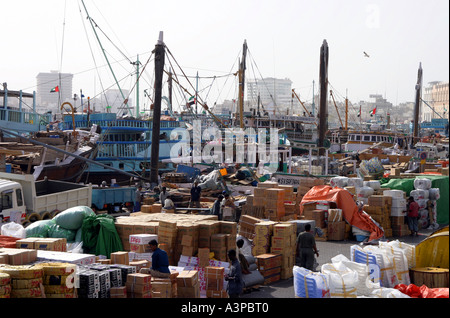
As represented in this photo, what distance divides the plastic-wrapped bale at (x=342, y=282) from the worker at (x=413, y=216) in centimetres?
920

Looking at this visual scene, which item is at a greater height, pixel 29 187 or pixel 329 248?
pixel 29 187

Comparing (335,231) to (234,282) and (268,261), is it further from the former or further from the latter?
(234,282)

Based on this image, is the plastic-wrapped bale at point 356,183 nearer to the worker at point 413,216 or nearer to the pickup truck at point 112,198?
the worker at point 413,216

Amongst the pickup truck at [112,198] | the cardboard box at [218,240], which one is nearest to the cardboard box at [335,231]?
the cardboard box at [218,240]

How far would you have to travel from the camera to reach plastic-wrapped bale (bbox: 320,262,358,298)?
24.8 ft

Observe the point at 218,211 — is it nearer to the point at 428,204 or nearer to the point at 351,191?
the point at 351,191

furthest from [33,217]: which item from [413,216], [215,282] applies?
[413,216]

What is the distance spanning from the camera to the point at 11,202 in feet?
47.8

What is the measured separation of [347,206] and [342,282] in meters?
8.71

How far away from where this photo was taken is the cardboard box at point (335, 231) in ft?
51.5

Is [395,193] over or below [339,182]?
below

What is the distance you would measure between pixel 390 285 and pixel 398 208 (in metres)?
7.99

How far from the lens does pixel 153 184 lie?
21.6m
